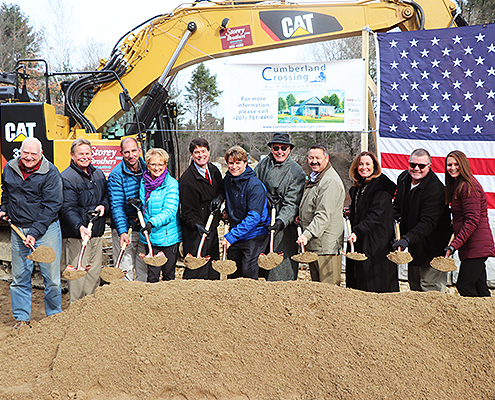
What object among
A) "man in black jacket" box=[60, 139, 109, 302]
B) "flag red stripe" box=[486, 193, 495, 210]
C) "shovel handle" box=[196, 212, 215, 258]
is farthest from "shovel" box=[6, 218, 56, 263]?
"flag red stripe" box=[486, 193, 495, 210]

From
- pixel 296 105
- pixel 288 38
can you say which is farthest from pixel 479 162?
pixel 288 38

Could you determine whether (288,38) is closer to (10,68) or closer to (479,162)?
(479,162)

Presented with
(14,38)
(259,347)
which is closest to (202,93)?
(14,38)

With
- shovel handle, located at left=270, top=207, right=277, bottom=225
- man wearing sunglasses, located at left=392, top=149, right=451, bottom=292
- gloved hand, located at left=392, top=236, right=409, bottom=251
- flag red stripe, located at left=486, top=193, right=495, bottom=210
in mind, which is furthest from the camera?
flag red stripe, located at left=486, top=193, right=495, bottom=210

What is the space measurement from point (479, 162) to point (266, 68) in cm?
329

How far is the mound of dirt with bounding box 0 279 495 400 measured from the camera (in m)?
2.33

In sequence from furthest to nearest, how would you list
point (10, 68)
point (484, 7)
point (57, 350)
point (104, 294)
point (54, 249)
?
point (10, 68), point (484, 7), point (54, 249), point (104, 294), point (57, 350)

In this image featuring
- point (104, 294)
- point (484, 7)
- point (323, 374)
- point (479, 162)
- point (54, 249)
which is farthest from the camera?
point (484, 7)

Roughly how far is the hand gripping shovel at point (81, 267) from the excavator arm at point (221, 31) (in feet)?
8.15

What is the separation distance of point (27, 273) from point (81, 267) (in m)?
0.62

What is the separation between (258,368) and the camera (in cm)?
243

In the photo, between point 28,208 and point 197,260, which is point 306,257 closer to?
point 197,260

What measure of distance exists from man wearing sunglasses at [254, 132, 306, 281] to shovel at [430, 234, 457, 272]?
1.33 metres

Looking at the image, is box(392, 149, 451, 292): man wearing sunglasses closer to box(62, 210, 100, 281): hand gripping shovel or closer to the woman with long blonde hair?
the woman with long blonde hair
